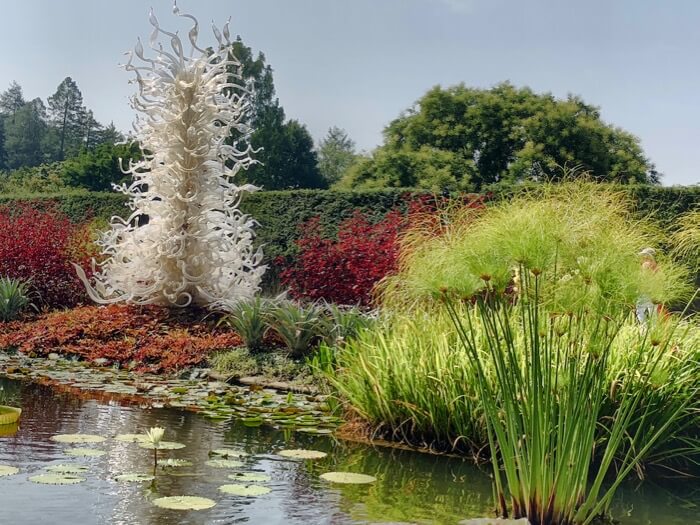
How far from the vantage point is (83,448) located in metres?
5.19

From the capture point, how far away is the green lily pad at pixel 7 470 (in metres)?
4.38

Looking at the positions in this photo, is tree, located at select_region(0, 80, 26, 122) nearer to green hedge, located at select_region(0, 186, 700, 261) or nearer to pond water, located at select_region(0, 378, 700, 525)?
green hedge, located at select_region(0, 186, 700, 261)

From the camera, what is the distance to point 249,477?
458 centimetres

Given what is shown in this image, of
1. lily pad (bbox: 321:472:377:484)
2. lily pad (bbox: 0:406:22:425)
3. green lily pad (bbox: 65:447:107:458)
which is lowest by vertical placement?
lily pad (bbox: 321:472:377:484)

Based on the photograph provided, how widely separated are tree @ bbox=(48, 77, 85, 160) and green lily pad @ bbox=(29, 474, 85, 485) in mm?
65624

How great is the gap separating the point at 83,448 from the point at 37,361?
508cm

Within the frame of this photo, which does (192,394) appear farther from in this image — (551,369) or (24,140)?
(24,140)

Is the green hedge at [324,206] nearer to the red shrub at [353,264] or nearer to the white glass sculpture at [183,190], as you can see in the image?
the red shrub at [353,264]

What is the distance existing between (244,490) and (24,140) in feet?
227

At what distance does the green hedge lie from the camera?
13.9m

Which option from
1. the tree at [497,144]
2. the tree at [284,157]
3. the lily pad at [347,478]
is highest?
the tree at [284,157]

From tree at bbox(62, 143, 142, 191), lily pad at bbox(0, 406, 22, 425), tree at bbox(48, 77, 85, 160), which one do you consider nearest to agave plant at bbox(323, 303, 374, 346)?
lily pad at bbox(0, 406, 22, 425)

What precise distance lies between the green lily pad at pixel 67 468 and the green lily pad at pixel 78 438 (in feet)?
2.22

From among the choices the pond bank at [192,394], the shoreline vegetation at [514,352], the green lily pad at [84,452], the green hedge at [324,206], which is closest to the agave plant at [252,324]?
the shoreline vegetation at [514,352]
